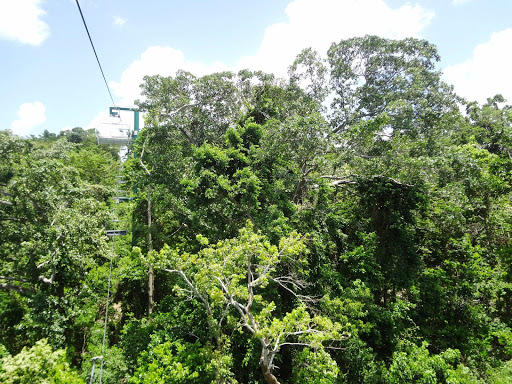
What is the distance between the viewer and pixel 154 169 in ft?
33.5

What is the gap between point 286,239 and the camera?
662 cm

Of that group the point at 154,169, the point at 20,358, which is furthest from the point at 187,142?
the point at 20,358

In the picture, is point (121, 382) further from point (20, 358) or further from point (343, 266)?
point (343, 266)

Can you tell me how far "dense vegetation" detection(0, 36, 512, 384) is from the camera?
6.86 metres

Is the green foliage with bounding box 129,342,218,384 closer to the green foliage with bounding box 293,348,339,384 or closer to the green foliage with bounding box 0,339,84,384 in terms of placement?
the green foliage with bounding box 0,339,84,384

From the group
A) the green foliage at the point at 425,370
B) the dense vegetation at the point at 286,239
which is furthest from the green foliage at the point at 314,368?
the green foliage at the point at 425,370

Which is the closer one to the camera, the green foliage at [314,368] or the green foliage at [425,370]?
the green foliage at [314,368]

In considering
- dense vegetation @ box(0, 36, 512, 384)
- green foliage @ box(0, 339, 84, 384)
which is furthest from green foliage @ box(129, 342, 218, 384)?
green foliage @ box(0, 339, 84, 384)

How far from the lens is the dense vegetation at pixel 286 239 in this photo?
6.86 m

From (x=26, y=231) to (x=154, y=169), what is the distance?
4192mm

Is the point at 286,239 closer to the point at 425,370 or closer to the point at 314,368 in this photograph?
the point at 314,368

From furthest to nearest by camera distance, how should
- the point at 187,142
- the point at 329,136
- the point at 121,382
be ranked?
the point at 187,142 → the point at 329,136 → the point at 121,382

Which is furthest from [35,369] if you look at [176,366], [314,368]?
[314,368]

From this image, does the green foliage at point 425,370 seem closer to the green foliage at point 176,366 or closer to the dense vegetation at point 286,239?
the dense vegetation at point 286,239
